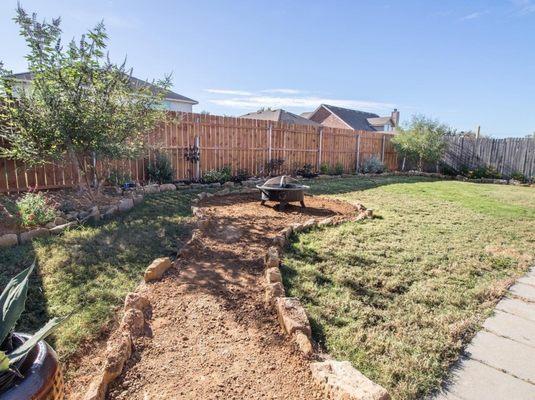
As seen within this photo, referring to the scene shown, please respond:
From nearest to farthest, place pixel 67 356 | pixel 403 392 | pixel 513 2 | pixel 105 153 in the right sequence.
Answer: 1. pixel 403 392
2. pixel 67 356
3. pixel 105 153
4. pixel 513 2

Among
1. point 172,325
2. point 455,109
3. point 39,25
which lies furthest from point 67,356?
point 455,109

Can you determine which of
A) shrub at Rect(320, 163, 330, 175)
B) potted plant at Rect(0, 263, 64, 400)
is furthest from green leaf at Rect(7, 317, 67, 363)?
shrub at Rect(320, 163, 330, 175)

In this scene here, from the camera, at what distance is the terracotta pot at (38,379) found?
32.6 inches

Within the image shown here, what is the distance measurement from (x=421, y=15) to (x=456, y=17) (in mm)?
1013

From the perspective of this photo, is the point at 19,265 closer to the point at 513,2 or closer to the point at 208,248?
the point at 208,248

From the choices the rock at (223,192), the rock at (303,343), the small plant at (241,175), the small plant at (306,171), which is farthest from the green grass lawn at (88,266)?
the small plant at (306,171)

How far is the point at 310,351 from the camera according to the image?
182cm

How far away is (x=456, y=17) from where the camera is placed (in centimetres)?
914

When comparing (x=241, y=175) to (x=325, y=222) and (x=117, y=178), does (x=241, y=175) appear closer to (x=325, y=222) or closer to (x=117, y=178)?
(x=117, y=178)

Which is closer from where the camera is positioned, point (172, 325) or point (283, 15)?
point (172, 325)

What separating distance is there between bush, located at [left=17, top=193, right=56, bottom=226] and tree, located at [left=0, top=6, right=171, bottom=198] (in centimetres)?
90

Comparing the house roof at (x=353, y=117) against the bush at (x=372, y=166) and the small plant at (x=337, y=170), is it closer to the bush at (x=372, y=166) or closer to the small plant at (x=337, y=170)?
the bush at (x=372, y=166)

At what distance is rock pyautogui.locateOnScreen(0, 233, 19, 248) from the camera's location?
3410 mm

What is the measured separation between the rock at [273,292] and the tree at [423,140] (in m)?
12.7
